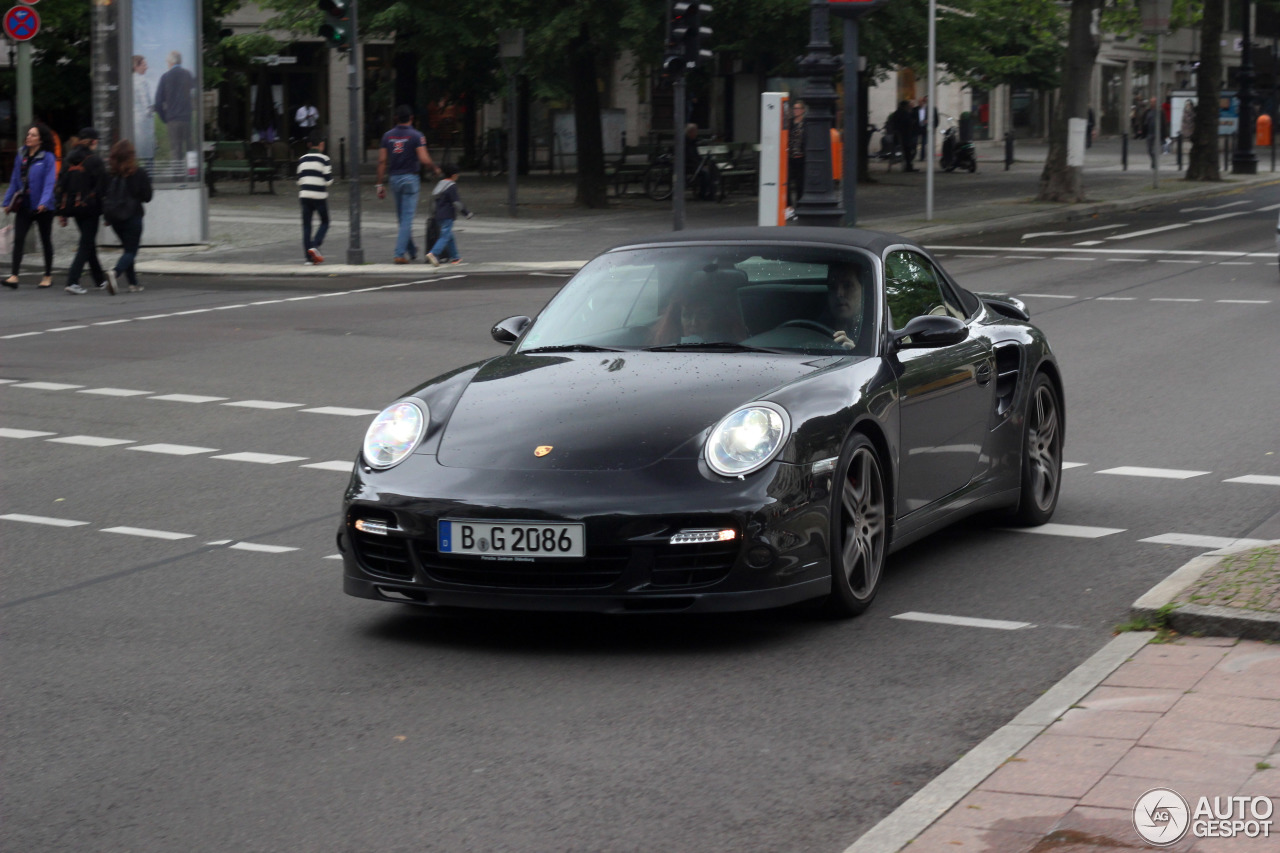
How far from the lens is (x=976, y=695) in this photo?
5535 millimetres

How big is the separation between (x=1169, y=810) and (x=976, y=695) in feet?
4.22

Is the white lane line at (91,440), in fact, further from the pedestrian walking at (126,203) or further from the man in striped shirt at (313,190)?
the man in striped shirt at (313,190)

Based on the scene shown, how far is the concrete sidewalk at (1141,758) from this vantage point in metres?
4.14

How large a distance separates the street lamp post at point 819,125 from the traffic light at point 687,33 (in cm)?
149

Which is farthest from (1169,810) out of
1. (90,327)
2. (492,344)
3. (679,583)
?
(90,327)

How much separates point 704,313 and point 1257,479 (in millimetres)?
3656

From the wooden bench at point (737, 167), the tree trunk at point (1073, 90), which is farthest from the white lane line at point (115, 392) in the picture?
the wooden bench at point (737, 167)

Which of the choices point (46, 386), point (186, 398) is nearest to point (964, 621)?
point (186, 398)

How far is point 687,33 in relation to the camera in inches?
948

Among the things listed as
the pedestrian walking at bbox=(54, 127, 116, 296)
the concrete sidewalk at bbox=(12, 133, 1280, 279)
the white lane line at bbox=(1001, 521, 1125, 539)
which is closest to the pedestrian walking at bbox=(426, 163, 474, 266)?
the concrete sidewalk at bbox=(12, 133, 1280, 279)

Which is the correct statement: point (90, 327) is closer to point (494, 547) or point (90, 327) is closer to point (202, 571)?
point (202, 571)

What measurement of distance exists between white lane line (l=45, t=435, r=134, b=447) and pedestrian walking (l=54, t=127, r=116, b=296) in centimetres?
1051

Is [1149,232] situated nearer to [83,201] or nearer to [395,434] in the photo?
[83,201]

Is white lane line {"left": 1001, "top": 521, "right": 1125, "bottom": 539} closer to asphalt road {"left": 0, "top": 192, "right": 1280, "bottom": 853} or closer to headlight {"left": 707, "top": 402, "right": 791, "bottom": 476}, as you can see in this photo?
asphalt road {"left": 0, "top": 192, "right": 1280, "bottom": 853}
